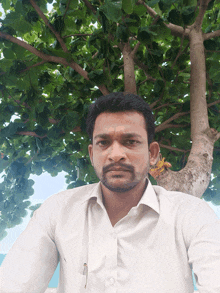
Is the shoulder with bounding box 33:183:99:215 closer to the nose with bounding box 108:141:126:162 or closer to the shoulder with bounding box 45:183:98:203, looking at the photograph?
the shoulder with bounding box 45:183:98:203

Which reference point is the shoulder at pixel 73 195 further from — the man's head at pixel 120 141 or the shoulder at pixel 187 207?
the shoulder at pixel 187 207

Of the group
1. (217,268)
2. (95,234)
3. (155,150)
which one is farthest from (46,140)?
(217,268)

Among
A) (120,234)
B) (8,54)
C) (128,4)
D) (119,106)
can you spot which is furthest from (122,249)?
(8,54)

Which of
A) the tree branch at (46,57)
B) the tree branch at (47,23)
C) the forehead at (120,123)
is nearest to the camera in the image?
the forehead at (120,123)

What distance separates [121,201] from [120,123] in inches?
17.6

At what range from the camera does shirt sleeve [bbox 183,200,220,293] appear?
1.07m

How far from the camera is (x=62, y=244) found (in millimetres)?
1359

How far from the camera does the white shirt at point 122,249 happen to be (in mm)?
1178

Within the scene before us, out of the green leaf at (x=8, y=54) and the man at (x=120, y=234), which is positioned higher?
the green leaf at (x=8, y=54)

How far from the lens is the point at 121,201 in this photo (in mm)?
1434

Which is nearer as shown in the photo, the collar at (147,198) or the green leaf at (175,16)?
the collar at (147,198)

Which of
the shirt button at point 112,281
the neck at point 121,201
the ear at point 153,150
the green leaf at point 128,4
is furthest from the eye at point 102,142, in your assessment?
the green leaf at point 128,4

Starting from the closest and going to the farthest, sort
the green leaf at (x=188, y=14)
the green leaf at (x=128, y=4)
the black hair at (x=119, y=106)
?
the black hair at (x=119, y=106) < the green leaf at (x=128, y=4) < the green leaf at (x=188, y=14)

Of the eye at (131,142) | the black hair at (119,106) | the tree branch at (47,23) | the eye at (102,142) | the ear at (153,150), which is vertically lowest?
the eye at (131,142)
